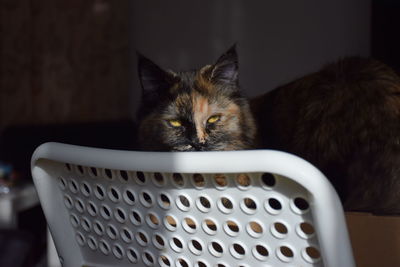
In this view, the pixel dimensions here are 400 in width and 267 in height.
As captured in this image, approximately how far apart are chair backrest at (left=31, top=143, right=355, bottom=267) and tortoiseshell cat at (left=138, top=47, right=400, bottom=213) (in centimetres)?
39

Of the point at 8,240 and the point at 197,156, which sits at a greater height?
the point at 197,156

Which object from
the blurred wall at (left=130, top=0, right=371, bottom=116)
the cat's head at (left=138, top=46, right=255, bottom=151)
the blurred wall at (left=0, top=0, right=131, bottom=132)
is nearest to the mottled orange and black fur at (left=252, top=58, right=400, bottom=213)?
the cat's head at (left=138, top=46, right=255, bottom=151)

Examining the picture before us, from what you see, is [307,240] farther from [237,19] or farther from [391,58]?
[237,19]

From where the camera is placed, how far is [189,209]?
0.51 meters

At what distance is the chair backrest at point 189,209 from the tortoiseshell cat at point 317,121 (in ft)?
1.28

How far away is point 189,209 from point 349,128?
0.62 metres

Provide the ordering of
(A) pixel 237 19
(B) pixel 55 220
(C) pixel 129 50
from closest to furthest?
(B) pixel 55 220 < (A) pixel 237 19 < (C) pixel 129 50

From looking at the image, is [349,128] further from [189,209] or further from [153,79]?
[189,209]

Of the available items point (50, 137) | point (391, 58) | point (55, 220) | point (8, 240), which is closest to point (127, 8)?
point (50, 137)

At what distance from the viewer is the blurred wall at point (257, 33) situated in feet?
8.23

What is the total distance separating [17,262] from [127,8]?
2364 millimetres

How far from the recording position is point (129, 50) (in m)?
3.01

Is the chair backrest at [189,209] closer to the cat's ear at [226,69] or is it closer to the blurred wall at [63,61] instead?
the cat's ear at [226,69]

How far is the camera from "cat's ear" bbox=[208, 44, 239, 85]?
3.36 ft
